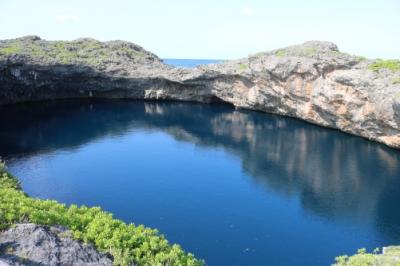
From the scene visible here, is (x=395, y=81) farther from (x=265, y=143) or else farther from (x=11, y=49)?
(x=11, y=49)

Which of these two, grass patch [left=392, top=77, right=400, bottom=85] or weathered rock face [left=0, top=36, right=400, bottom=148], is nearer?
grass patch [left=392, top=77, right=400, bottom=85]

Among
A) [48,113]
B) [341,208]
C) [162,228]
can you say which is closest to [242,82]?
[48,113]

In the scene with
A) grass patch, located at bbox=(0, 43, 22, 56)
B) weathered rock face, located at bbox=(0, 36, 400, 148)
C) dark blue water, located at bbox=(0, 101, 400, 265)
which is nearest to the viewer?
dark blue water, located at bbox=(0, 101, 400, 265)

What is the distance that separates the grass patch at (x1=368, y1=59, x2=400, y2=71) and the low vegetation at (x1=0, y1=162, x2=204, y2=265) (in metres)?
46.6

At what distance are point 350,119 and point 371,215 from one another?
86.4 ft

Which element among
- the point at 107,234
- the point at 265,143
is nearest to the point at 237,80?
the point at 265,143

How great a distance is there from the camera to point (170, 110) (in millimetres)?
78750

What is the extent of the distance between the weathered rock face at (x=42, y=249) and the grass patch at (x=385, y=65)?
162 ft

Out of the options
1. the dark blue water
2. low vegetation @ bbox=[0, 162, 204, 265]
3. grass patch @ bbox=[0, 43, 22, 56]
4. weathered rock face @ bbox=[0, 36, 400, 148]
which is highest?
grass patch @ bbox=[0, 43, 22, 56]

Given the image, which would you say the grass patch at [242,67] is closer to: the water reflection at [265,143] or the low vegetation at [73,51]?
the water reflection at [265,143]

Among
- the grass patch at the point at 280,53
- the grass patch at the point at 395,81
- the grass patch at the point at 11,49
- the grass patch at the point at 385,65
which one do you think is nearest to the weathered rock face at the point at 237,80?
the grass patch at the point at 395,81

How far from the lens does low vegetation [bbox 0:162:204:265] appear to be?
1423cm

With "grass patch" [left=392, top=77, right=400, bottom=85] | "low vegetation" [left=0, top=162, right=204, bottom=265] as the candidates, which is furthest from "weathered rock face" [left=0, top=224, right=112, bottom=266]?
"grass patch" [left=392, top=77, right=400, bottom=85]

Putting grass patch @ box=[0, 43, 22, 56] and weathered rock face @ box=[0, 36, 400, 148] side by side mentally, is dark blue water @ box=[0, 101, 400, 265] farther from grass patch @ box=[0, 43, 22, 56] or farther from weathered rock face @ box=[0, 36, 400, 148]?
grass patch @ box=[0, 43, 22, 56]
